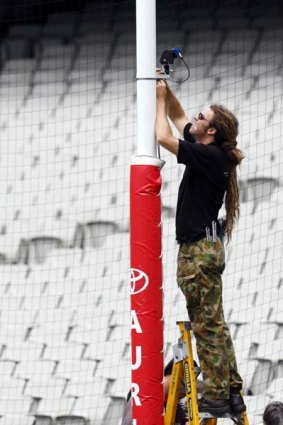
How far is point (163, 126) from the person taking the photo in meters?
4.39

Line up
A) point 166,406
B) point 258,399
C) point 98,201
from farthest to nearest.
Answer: point 98,201 → point 258,399 → point 166,406

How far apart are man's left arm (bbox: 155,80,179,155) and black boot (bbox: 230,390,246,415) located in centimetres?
95

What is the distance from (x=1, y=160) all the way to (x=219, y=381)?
6.56 meters

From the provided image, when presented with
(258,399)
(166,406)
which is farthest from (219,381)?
(258,399)

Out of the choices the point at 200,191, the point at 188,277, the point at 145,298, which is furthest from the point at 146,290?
the point at 200,191

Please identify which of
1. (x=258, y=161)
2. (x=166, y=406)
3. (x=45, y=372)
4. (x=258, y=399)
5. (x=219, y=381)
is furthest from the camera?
(x=258, y=161)

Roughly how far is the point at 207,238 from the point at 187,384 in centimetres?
56

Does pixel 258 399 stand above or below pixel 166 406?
above

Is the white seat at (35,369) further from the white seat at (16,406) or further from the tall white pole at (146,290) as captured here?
the tall white pole at (146,290)

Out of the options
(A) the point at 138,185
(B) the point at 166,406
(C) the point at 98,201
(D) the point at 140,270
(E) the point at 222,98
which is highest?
(E) the point at 222,98

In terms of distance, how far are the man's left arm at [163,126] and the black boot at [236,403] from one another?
946 mm

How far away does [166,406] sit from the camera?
15.2ft

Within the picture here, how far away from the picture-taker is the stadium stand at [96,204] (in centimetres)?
812

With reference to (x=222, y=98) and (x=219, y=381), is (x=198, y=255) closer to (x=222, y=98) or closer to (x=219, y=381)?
(x=219, y=381)
